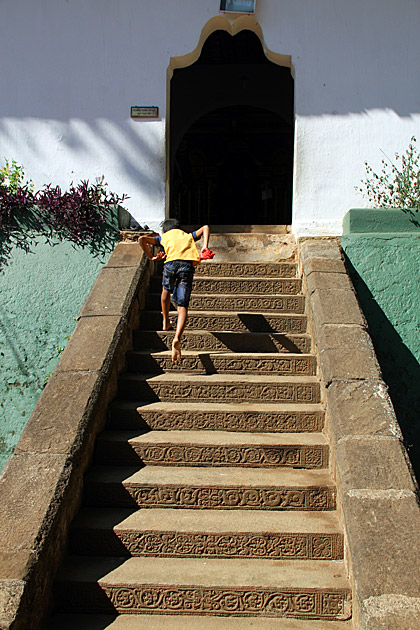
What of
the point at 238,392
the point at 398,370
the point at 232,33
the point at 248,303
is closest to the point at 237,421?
the point at 238,392

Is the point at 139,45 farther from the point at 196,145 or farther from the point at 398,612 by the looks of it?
the point at 398,612

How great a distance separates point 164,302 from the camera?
530 centimetres

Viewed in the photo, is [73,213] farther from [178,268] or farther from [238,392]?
[238,392]

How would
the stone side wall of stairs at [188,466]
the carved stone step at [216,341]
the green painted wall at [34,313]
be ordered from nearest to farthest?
the stone side wall of stairs at [188,466] → the carved stone step at [216,341] → the green painted wall at [34,313]

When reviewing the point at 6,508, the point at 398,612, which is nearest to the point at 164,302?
the point at 6,508

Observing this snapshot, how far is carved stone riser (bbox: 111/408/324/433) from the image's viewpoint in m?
4.40

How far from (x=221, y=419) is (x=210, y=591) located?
135cm

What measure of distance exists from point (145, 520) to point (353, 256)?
12.0 feet

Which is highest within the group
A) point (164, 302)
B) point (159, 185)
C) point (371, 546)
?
point (159, 185)

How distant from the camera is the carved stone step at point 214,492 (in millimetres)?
3824

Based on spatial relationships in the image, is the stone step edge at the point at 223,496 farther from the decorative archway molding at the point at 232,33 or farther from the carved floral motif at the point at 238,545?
the decorative archway molding at the point at 232,33

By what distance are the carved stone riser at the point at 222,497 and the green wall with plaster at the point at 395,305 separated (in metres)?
2.23

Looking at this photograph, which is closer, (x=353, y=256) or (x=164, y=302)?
(x=164, y=302)

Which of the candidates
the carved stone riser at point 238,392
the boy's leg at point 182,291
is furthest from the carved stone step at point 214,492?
the boy's leg at point 182,291
